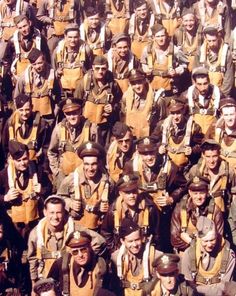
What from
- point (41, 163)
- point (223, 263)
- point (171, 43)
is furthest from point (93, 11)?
point (223, 263)

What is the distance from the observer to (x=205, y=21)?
1805 cm

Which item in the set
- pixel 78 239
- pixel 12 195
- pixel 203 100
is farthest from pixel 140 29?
pixel 78 239

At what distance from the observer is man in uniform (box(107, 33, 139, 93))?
54.6 ft

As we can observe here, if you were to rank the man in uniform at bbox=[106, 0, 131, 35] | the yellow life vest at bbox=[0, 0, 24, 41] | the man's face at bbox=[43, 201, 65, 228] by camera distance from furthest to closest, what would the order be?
the yellow life vest at bbox=[0, 0, 24, 41] < the man in uniform at bbox=[106, 0, 131, 35] < the man's face at bbox=[43, 201, 65, 228]

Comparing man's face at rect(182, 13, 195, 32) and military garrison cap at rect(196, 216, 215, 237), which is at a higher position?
man's face at rect(182, 13, 195, 32)

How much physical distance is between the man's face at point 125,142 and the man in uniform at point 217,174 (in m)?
1.34

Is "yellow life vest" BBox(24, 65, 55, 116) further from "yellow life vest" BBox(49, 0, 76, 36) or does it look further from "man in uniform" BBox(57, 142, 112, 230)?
"yellow life vest" BBox(49, 0, 76, 36)

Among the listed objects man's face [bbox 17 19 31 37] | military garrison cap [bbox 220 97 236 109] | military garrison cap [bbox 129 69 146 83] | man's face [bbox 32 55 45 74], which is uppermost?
man's face [bbox 17 19 31 37]

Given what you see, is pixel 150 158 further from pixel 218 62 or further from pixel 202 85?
pixel 218 62

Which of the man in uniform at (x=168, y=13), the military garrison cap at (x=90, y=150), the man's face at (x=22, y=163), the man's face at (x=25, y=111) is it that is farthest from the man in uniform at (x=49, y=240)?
the man in uniform at (x=168, y=13)

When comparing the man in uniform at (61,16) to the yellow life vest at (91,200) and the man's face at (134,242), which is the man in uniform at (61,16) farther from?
the man's face at (134,242)

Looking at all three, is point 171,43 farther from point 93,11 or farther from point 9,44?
point 9,44

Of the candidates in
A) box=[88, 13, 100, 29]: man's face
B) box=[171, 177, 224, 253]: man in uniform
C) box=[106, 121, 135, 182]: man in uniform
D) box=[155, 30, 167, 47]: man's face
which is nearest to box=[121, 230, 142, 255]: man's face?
box=[171, 177, 224, 253]: man in uniform

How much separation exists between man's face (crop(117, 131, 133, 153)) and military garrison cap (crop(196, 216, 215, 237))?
89.8 inches
